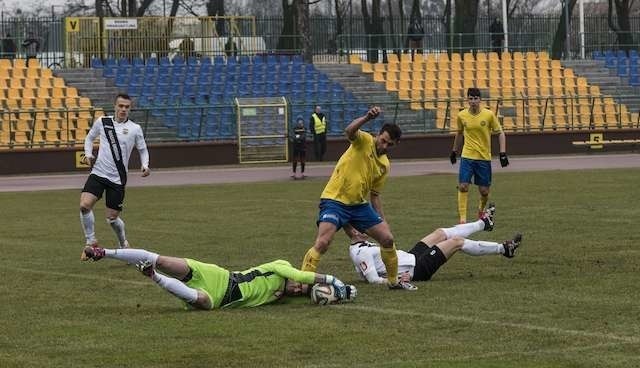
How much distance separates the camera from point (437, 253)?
14227 mm

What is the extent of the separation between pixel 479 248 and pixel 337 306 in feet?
9.63

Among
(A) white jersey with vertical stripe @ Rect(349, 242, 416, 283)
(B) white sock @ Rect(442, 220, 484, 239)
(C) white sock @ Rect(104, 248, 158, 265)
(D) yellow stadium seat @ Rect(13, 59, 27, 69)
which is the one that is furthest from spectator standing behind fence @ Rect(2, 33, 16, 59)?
(C) white sock @ Rect(104, 248, 158, 265)

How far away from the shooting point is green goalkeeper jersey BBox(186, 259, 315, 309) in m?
12.2

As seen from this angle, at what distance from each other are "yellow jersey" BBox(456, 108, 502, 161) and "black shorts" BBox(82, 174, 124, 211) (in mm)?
6064

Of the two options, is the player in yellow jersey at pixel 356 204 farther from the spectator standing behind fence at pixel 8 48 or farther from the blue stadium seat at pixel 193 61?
the spectator standing behind fence at pixel 8 48

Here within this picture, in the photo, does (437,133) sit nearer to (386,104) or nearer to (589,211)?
(386,104)

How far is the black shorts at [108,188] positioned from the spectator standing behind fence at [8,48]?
104ft

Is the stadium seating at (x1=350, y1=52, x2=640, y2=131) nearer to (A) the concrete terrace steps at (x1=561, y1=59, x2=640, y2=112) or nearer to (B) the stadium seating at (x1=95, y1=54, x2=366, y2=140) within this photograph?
(A) the concrete terrace steps at (x1=561, y1=59, x2=640, y2=112)

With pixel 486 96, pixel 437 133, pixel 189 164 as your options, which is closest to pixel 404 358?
pixel 189 164

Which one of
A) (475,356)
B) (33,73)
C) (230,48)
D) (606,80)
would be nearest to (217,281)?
(475,356)

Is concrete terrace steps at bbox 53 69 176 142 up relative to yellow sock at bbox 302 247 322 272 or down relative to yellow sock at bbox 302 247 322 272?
up

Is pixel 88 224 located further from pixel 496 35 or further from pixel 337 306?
pixel 496 35

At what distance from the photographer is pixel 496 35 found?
54.9 m

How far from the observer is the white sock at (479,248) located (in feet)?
48.3
